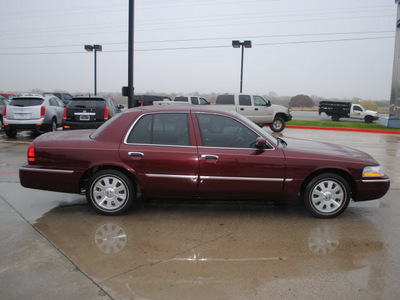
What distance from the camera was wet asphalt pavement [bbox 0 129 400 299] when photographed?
3277 mm

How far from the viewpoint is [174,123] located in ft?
17.1

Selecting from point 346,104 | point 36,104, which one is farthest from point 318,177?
point 346,104

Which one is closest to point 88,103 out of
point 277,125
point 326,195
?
point 326,195

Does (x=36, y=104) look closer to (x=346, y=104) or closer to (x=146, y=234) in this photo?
(x=146, y=234)

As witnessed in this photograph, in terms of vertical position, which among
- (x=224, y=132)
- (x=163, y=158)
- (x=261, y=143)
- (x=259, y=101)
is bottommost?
(x=163, y=158)

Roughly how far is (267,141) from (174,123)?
133cm

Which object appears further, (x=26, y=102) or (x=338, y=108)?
(x=338, y=108)

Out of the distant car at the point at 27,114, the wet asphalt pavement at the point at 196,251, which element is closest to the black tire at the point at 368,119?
the distant car at the point at 27,114

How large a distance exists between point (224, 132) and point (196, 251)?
182cm

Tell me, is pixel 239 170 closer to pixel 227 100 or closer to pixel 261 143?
pixel 261 143

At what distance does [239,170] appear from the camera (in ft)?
16.4

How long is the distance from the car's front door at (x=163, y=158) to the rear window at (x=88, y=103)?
24.3 feet

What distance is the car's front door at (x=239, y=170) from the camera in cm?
500

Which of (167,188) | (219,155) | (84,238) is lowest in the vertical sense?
(84,238)
